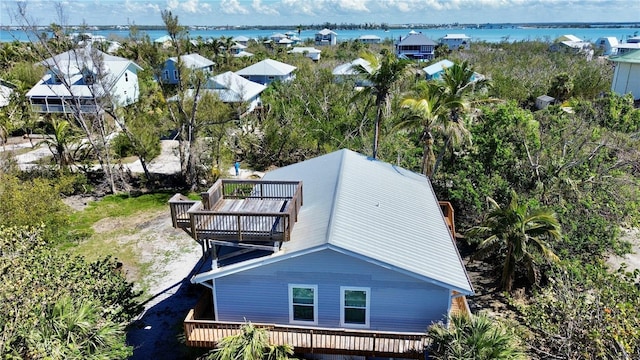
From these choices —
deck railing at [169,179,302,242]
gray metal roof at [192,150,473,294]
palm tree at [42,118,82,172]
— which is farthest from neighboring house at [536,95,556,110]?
palm tree at [42,118,82,172]

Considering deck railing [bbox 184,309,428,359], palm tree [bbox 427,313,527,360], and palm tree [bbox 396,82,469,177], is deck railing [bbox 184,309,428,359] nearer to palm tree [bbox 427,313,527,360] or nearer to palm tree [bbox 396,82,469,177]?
palm tree [bbox 427,313,527,360]

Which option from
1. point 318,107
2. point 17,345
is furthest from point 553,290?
point 318,107

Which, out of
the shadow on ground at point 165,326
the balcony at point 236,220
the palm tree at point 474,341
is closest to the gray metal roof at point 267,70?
the shadow on ground at point 165,326

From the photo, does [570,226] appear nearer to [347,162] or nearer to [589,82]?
[347,162]

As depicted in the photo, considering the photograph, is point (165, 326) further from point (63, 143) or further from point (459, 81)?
point (63, 143)

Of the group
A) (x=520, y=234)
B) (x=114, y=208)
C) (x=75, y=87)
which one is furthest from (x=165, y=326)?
(x=75, y=87)
